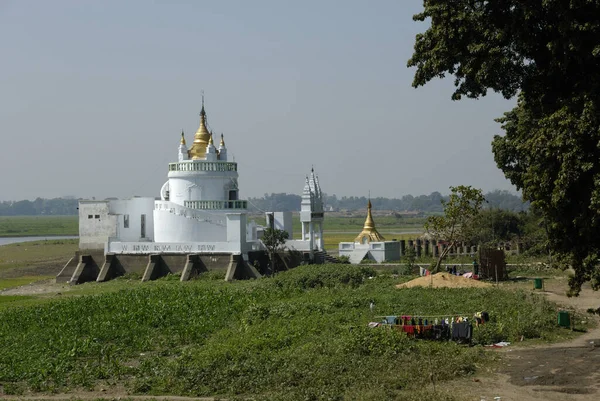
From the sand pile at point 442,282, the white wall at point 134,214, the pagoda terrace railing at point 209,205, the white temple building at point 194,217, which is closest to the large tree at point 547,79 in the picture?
the sand pile at point 442,282

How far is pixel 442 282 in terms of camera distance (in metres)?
34.2

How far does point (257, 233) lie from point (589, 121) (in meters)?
34.6

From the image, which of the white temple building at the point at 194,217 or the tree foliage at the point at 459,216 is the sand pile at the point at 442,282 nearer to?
the tree foliage at the point at 459,216

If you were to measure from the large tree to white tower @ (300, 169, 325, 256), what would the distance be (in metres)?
28.6

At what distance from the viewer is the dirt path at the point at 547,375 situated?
17.1 m

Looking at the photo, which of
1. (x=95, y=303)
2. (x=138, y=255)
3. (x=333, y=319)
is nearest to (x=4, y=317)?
(x=95, y=303)

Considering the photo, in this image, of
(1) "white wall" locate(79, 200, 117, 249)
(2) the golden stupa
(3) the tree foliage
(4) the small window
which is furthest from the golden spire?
(3) the tree foliage

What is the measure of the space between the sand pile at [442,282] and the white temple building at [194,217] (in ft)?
41.9

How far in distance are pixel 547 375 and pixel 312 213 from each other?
103 feet

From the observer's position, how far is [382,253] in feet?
166

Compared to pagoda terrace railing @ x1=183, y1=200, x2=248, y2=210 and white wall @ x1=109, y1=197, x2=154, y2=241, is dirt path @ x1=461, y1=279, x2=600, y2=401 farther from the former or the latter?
white wall @ x1=109, y1=197, x2=154, y2=241

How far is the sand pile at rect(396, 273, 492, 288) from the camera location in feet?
112

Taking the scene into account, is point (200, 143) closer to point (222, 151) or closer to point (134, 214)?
point (222, 151)

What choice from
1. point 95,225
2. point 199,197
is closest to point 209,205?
point 199,197
